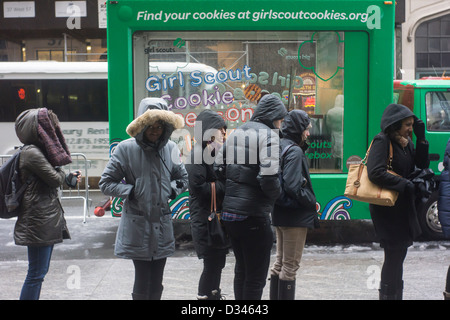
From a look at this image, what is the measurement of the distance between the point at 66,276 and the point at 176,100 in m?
2.61

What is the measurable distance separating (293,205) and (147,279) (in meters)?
1.31

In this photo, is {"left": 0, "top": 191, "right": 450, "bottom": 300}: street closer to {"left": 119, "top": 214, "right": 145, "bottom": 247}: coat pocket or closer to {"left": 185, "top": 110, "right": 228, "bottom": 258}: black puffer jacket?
{"left": 185, "top": 110, "right": 228, "bottom": 258}: black puffer jacket

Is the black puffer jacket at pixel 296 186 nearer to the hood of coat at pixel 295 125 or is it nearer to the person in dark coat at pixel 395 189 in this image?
the hood of coat at pixel 295 125

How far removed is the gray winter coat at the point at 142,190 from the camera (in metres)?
3.94

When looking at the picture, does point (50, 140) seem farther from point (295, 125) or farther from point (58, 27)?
point (58, 27)

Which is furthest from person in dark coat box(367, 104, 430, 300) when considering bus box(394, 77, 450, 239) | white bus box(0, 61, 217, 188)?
white bus box(0, 61, 217, 188)

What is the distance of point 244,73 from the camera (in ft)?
23.3

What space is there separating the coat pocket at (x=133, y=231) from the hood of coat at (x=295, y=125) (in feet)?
4.84

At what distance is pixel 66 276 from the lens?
6.05 meters

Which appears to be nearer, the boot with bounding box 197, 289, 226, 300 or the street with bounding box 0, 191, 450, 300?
the boot with bounding box 197, 289, 226, 300

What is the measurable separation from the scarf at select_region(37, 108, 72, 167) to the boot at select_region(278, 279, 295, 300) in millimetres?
2067

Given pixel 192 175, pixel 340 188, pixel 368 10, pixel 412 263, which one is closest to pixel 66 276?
pixel 192 175

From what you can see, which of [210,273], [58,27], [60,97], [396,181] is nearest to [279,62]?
[396,181]

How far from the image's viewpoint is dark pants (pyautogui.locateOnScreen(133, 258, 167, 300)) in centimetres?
400
